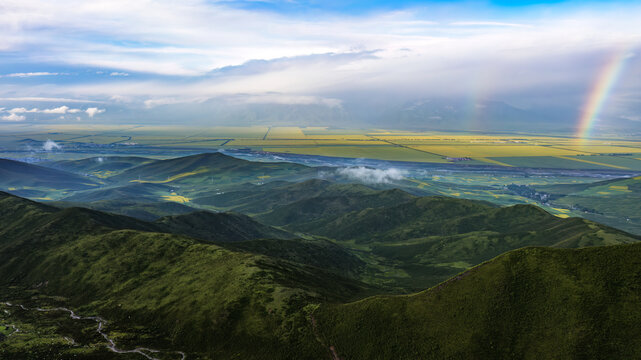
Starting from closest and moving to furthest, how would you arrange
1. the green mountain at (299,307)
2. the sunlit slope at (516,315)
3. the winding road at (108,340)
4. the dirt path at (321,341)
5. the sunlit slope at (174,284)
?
the sunlit slope at (516,315)
the green mountain at (299,307)
the dirt path at (321,341)
the winding road at (108,340)
the sunlit slope at (174,284)

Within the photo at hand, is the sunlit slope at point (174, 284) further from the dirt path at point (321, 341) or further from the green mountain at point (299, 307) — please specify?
the dirt path at point (321, 341)

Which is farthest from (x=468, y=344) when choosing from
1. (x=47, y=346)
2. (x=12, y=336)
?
(x=12, y=336)

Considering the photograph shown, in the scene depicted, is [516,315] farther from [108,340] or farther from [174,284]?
[174,284]

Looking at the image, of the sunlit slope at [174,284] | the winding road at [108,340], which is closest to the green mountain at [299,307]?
the sunlit slope at [174,284]

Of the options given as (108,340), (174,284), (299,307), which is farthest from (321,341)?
Result: (174,284)

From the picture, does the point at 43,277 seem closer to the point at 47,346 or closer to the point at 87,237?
the point at 87,237

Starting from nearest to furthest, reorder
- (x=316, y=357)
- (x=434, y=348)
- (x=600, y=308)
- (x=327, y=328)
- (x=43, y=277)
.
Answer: (x=600, y=308)
(x=434, y=348)
(x=316, y=357)
(x=327, y=328)
(x=43, y=277)
